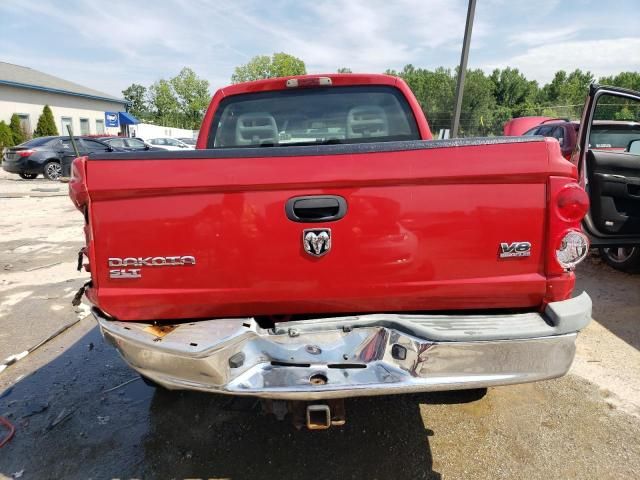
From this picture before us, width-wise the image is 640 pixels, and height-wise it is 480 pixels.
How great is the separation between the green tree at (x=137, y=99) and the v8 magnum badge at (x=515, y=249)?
316 feet

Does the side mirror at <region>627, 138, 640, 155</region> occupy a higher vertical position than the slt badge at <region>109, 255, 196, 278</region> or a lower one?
higher

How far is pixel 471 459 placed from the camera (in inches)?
97.3

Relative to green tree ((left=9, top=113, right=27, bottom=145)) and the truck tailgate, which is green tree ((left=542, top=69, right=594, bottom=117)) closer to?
green tree ((left=9, top=113, right=27, bottom=145))

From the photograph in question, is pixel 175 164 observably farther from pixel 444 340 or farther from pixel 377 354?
pixel 444 340

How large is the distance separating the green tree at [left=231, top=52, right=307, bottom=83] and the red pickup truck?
82878 millimetres

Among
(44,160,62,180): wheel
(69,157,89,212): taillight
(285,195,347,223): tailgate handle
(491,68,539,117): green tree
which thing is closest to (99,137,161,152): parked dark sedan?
(44,160,62,180): wheel

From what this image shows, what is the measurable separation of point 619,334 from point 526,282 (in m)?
2.68

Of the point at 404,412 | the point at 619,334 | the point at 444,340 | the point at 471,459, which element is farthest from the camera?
the point at 619,334

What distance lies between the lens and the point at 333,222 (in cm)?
198

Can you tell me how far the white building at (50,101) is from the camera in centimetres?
2994

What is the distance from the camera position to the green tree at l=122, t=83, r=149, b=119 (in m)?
89.8

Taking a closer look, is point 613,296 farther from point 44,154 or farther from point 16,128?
point 16,128

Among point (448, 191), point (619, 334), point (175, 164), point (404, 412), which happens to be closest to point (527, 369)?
point (448, 191)

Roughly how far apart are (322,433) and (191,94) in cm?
8940
